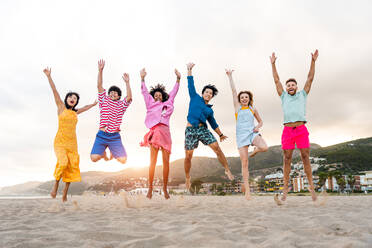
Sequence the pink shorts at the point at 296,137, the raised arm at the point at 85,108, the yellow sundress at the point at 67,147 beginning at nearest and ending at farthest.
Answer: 1. the pink shorts at the point at 296,137
2. the yellow sundress at the point at 67,147
3. the raised arm at the point at 85,108

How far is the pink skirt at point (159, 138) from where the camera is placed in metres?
6.01

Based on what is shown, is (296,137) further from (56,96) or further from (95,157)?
(56,96)

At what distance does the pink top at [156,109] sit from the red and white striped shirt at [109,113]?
630mm

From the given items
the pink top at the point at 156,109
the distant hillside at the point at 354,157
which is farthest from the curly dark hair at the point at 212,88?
the distant hillside at the point at 354,157

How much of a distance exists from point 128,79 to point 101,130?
1393 millimetres

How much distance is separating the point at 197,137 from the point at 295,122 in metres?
2.19

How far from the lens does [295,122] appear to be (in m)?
5.41

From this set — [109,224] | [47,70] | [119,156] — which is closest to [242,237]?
[109,224]

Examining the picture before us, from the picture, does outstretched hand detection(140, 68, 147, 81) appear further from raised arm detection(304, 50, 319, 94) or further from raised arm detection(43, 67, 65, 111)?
raised arm detection(304, 50, 319, 94)

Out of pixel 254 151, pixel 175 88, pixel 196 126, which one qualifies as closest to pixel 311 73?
pixel 254 151

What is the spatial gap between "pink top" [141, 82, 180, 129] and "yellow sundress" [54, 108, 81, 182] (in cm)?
173

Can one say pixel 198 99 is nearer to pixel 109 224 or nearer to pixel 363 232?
pixel 109 224

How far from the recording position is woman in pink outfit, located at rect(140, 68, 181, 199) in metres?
6.06

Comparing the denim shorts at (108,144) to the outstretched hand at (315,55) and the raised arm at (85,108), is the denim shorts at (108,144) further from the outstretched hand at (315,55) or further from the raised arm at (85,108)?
the outstretched hand at (315,55)
